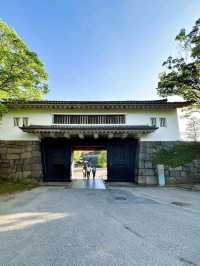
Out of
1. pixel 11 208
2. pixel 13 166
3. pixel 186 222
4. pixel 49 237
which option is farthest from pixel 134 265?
pixel 13 166

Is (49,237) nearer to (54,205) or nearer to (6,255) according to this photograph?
(6,255)

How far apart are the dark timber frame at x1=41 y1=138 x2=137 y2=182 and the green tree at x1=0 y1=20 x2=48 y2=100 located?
4.73 meters

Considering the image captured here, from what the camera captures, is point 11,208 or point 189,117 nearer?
point 11,208

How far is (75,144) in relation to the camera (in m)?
16.2

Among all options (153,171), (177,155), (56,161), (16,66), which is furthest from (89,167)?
(16,66)

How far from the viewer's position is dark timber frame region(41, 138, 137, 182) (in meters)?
15.5

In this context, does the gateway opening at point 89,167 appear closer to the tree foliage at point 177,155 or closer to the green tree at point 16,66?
the tree foliage at point 177,155

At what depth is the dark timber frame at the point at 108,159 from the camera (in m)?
15.5

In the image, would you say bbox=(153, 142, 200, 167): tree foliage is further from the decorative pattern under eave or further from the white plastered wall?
the decorative pattern under eave

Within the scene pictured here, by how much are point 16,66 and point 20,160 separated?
7.13 meters

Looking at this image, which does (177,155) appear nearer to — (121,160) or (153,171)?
(153,171)

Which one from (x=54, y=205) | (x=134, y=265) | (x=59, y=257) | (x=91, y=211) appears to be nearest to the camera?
(x=134, y=265)

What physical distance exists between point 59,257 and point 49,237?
1070mm

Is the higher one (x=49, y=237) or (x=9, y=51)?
(x=9, y=51)
